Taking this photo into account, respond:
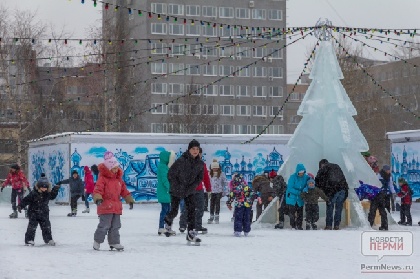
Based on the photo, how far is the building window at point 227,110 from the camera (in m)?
110

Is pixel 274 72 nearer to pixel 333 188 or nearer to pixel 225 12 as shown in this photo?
pixel 225 12

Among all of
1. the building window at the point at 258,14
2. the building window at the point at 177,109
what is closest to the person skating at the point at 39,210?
the building window at the point at 177,109

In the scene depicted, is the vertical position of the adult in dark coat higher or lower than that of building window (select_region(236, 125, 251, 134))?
lower

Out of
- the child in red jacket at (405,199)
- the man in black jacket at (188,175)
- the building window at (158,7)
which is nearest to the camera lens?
the man in black jacket at (188,175)

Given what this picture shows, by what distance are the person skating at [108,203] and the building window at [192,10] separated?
302 feet

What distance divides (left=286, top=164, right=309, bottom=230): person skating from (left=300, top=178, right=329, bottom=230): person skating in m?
0.15

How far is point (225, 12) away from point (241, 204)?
298ft

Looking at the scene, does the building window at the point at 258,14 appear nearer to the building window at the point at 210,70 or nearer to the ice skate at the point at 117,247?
the building window at the point at 210,70

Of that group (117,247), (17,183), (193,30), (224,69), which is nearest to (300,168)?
(117,247)

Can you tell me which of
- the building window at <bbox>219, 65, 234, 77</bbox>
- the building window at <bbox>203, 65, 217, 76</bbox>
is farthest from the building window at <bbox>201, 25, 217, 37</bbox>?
the building window at <bbox>219, 65, 234, 77</bbox>

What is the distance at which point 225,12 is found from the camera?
4286 inches

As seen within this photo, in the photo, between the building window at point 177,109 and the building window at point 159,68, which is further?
the building window at point 159,68

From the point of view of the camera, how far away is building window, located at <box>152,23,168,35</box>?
106 m

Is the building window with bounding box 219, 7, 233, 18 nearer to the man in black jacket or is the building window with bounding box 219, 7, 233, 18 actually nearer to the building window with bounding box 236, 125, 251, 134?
the building window with bounding box 236, 125, 251, 134
